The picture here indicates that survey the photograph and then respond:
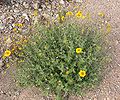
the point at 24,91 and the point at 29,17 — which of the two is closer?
the point at 24,91

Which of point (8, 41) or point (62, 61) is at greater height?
point (62, 61)

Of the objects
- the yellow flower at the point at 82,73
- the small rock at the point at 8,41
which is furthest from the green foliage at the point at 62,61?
the small rock at the point at 8,41

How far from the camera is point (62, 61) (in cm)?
350

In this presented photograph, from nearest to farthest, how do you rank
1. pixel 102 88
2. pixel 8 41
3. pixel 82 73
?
pixel 82 73 < pixel 102 88 < pixel 8 41

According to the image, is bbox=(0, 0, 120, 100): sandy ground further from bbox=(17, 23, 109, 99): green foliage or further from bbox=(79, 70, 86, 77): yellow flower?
bbox=(79, 70, 86, 77): yellow flower

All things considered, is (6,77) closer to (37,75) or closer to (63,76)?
(37,75)

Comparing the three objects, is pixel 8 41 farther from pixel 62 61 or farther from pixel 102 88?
pixel 102 88

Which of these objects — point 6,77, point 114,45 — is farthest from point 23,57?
point 114,45

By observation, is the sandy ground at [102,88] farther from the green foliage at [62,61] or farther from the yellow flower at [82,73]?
the yellow flower at [82,73]

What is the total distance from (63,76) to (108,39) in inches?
40.2

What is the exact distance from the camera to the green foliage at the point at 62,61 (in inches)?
133

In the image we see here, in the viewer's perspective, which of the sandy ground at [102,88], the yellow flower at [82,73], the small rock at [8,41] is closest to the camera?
the yellow flower at [82,73]

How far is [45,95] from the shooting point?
3590mm

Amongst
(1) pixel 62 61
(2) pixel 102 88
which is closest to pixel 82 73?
(1) pixel 62 61
